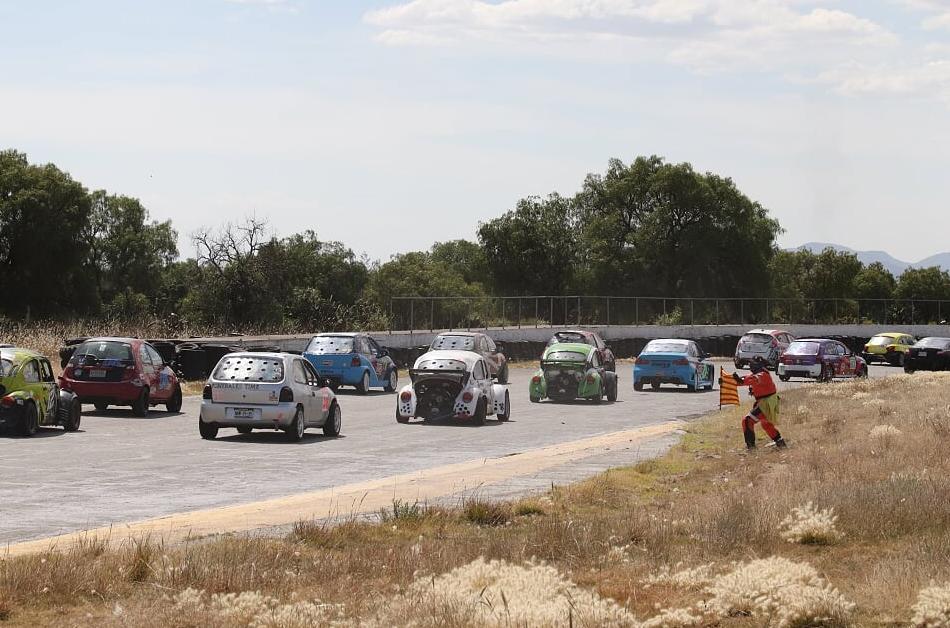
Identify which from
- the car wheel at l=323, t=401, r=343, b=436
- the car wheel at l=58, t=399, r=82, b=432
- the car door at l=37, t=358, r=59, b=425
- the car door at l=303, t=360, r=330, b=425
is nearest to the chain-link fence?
the car wheel at l=323, t=401, r=343, b=436

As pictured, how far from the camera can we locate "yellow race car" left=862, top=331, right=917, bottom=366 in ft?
Answer: 209

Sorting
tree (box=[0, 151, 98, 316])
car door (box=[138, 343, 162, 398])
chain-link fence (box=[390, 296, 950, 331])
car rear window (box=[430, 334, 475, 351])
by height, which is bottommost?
car door (box=[138, 343, 162, 398])

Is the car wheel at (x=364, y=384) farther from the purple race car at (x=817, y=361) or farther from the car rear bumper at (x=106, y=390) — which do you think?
the purple race car at (x=817, y=361)

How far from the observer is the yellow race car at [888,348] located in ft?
209

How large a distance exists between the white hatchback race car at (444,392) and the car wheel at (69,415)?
256 inches

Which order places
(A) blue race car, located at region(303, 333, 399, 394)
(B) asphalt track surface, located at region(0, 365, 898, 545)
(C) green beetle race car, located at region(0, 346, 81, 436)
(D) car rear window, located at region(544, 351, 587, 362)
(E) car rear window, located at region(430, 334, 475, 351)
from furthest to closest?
(E) car rear window, located at region(430, 334, 475, 351) → (A) blue race car, located at region(303, 333, 399, 394) → (D) car rear window, located at region(544, 351, 587, 362) → (C) green beetle race car, located at region(0, 346, 81, 436) → (B) asphalt track surface, located at region(0, 365, 898, 545)

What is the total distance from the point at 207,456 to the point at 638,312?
196ft

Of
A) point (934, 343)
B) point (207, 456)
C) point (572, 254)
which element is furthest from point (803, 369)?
point (572, 254)

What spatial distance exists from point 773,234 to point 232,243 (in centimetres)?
5099

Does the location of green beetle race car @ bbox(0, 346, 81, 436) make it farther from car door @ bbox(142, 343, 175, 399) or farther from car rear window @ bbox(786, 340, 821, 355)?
car rear window @ bbox(786, 340, 821, 355)

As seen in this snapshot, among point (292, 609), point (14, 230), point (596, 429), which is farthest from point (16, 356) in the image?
point (14, 230)

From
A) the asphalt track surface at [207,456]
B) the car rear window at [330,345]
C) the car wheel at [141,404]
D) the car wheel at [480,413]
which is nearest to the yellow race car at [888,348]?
the asphalt track surface at [207,456]

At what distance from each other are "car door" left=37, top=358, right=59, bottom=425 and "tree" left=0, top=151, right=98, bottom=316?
46502mm

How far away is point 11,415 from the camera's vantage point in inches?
918
